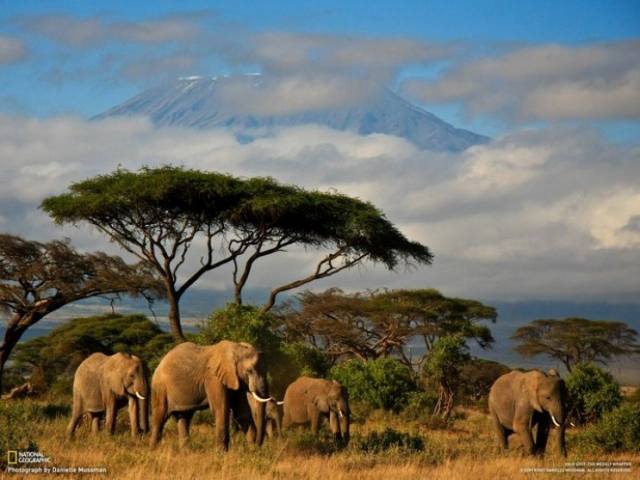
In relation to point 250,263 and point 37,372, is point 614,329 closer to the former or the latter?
point 250,263

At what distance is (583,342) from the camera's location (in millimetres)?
53469

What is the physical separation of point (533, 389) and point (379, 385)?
33.3 ft

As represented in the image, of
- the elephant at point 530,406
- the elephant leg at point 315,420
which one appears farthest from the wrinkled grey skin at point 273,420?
the elephant at point 530,406

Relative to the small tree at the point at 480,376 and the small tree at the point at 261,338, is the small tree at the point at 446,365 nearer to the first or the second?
the small tree at the point at 261,338

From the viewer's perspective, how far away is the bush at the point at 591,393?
26297mm

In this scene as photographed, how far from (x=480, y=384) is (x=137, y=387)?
29606 millimetres

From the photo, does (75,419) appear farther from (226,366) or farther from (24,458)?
(24,458)

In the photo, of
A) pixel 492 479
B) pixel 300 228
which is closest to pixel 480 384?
pixel 300 228

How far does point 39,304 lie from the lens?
34125mm

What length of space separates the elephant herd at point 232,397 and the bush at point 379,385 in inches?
256

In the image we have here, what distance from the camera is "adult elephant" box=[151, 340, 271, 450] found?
16.8 metres

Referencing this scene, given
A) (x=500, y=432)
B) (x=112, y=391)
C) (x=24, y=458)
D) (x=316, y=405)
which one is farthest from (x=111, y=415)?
(x=500, y=432)

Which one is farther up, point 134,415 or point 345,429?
point 134,415

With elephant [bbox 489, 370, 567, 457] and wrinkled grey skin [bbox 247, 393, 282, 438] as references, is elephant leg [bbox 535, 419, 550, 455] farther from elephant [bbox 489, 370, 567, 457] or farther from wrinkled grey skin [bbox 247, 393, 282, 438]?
wrinkled grey skin [bbox 247, 393, 282, 438]
